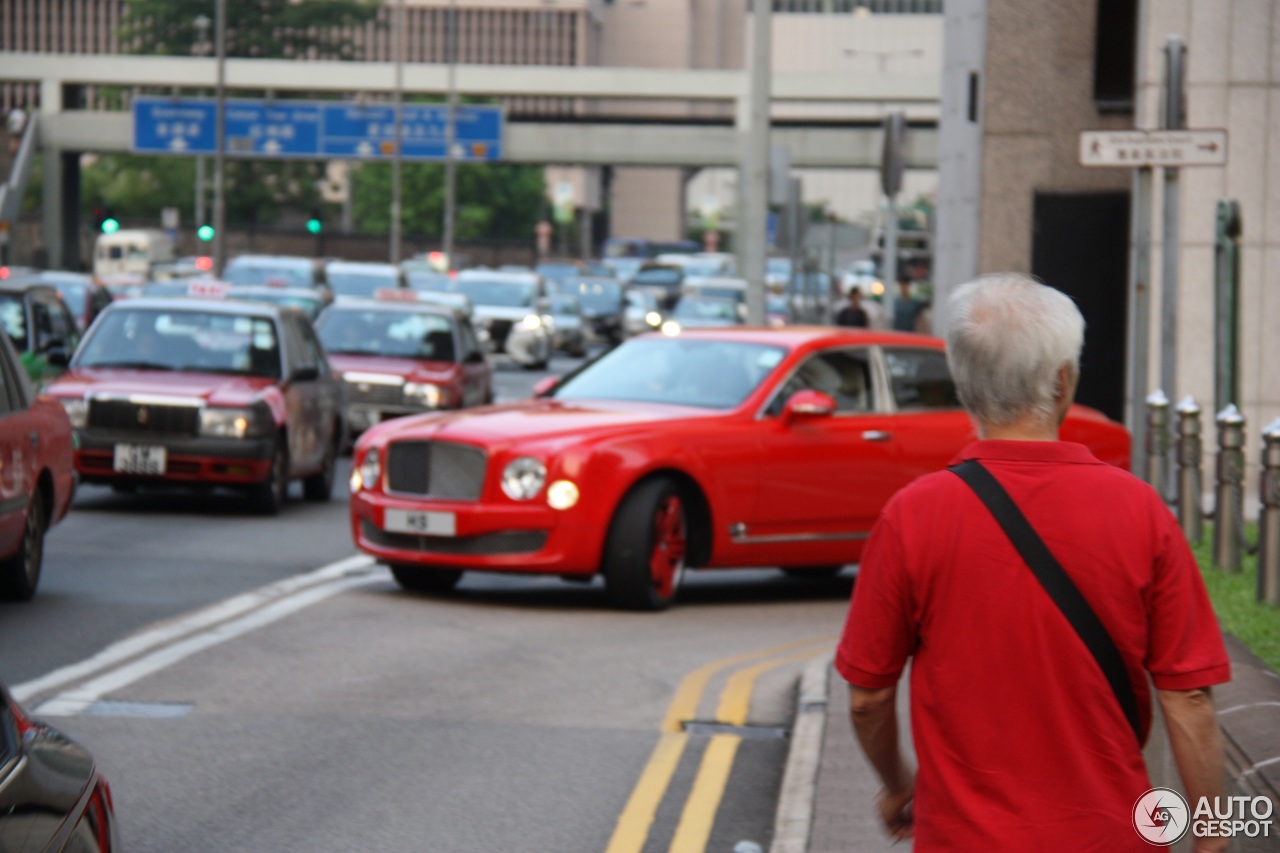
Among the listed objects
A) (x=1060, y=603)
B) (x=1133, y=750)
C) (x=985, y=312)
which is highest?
(x=985, y=312)

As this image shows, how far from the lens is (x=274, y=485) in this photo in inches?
648

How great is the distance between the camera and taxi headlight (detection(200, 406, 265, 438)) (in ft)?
52.1

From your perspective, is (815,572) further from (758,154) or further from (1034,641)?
(1034,641)

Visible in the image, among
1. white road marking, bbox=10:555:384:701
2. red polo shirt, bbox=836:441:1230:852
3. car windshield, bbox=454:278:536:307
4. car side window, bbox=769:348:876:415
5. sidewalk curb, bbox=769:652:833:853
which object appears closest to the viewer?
red polo shirt, bbox=836:441:1230:852

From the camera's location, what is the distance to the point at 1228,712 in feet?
19.3

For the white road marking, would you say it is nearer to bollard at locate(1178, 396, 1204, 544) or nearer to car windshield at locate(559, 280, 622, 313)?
bollard at locate(1178, 396, 1204, 544)

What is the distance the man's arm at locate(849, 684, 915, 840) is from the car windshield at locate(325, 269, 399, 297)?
35874mm

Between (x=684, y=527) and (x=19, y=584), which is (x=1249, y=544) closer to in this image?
(x=684, y=527)

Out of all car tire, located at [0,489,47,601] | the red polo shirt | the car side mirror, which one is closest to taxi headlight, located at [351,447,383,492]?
car tire, located at [0,489,47,601]

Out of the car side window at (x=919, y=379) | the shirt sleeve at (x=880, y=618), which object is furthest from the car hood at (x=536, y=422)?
the shirt sleeve at (x=880, y=618)

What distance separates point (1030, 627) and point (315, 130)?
65.0 meters

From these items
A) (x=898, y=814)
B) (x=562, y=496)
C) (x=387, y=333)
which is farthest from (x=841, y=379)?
(x=387, y=333)

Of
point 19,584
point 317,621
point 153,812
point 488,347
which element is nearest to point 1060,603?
point 153,812

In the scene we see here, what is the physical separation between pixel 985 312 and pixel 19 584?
333 inches
